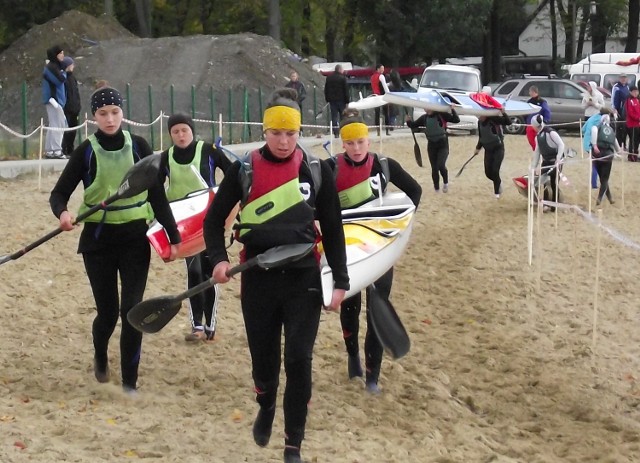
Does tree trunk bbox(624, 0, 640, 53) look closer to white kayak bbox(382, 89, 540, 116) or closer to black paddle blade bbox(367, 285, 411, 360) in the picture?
white kayak bbox(382, 89, 540, 116)

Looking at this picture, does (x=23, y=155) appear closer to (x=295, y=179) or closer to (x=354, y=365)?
(x=354, y=365)

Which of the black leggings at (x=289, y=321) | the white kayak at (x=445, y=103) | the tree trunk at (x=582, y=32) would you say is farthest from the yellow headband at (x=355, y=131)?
the tree trunk at (x=582, y=32)

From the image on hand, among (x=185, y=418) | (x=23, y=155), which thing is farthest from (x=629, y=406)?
(x=23, y=155)

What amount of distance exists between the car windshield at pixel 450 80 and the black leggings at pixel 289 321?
26.7 m

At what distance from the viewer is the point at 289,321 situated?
5.45m

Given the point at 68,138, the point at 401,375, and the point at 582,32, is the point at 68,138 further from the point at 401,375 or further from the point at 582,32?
the point at 582,32

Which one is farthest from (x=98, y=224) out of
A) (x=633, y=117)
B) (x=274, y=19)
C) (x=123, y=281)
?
(x=274, y=19)

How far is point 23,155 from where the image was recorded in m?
20.2

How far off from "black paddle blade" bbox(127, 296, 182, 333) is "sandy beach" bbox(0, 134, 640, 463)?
1.95 ft

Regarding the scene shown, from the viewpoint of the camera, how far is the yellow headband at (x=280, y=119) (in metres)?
5.32

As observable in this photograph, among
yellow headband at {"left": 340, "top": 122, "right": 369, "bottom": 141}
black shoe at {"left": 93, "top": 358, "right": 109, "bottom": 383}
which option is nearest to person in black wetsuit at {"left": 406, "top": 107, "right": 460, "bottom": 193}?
yellow headband at {"left": 340, "top": 122, "right": 369, "bottom": 141}

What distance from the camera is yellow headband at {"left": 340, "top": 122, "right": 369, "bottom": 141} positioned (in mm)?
7152

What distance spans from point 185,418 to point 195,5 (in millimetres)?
45449

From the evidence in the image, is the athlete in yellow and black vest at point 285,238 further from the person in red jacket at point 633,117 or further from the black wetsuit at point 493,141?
the person in red jacket at point 633,117
